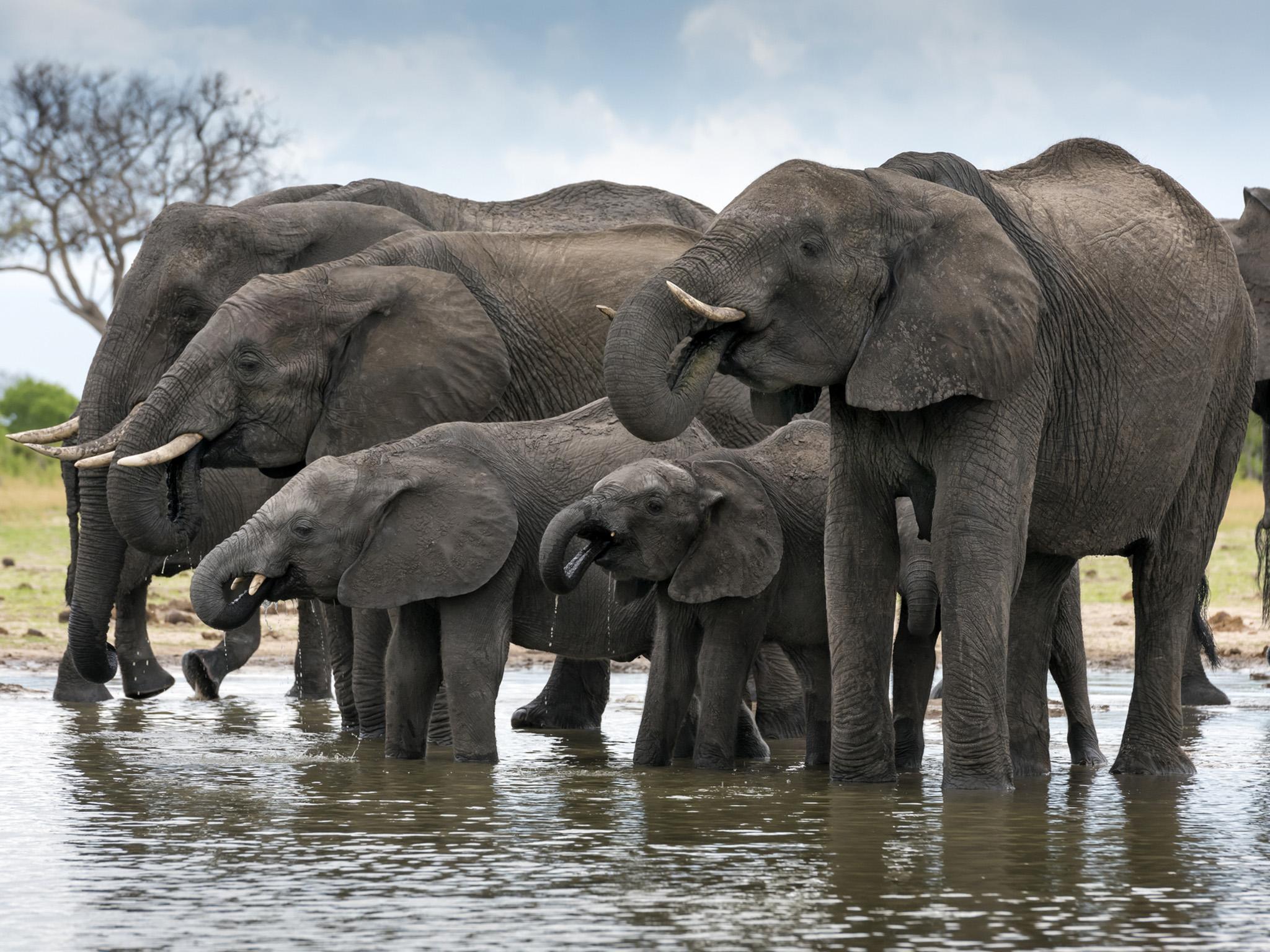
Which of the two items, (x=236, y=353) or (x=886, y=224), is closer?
(x=886, y=224)

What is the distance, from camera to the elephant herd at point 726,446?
6.94 metres

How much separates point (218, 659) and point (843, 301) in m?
6.07

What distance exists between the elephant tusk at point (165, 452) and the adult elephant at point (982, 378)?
267cm

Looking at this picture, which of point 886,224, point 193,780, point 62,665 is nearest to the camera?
point 886,224

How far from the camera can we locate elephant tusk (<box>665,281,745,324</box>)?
663cm

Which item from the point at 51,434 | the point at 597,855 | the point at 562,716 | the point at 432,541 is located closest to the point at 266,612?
the point at 51,434

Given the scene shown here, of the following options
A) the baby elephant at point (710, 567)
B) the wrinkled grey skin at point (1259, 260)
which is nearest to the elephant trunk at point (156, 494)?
the baby elephant at point (710, 567)

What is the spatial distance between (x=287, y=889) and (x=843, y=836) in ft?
5.35

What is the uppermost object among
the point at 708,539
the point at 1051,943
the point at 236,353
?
the point at 236,353

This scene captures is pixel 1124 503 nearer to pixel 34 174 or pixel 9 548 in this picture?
pixel 9 548

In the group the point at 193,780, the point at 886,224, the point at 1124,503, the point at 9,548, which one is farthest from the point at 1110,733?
the point at 9,548

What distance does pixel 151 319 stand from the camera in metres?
10.5

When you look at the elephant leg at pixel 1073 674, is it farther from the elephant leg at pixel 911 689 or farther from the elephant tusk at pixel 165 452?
the elephant tusk at pixel 165 452

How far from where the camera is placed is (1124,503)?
7625 mm
